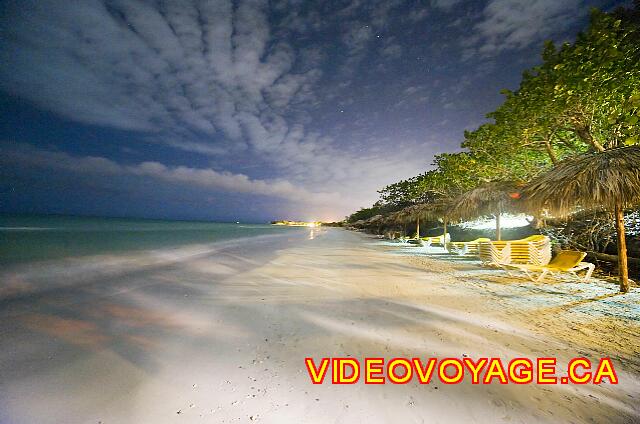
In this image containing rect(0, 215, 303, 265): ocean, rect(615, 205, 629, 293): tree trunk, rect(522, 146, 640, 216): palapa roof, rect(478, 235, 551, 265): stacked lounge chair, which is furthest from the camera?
rect(0, 215, 303, 265): ocean

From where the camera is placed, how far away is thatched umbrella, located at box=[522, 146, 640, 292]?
4.26 meters

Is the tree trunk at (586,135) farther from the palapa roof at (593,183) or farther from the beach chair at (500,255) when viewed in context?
the beach chair at (500,255)

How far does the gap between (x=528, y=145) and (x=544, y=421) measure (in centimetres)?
832

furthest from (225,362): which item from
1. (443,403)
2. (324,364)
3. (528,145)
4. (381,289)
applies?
(528,145)

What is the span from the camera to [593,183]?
14.9 feet

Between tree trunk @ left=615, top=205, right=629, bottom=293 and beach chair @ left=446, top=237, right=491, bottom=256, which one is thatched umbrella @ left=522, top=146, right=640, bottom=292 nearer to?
tree trunk @ left=615, top=205, right=629, bottom=293

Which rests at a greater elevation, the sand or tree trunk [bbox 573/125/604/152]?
tree trunk [bbox 573/125/604/152]

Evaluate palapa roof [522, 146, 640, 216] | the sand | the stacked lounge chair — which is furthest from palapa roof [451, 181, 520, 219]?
the sand

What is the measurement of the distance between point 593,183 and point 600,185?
0.13m

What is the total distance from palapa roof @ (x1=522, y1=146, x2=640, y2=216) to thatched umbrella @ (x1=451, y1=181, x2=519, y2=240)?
2.96 m

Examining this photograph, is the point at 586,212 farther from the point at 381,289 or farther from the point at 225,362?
the point at 225,362

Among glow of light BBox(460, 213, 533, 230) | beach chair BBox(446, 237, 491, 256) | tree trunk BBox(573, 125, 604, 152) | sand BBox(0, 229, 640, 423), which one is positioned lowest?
sand BBox(0, 229, 640, 423)

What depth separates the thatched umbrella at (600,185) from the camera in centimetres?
426

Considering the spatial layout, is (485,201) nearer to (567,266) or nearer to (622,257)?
(567,266)
